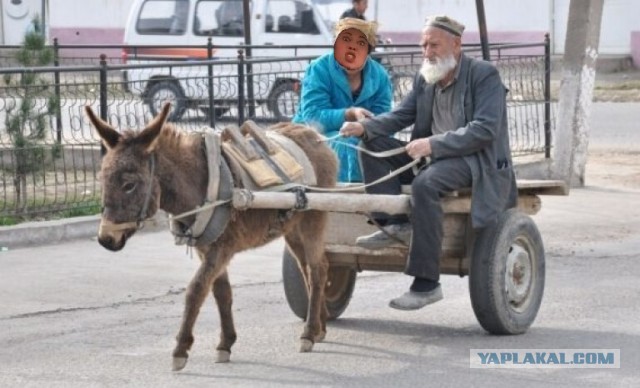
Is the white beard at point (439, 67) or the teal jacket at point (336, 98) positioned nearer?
the white beard at point (439, 67)

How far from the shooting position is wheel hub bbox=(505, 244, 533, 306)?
817cm

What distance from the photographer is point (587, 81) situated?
583 inches

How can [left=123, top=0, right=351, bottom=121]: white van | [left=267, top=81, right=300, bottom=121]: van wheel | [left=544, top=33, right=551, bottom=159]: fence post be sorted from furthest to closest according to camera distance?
[left=123, top=0, right=351, bottom=121]: white van → [left=544, top=33, right=551, bottom=159]: fence post → [left=267, top=81, right=300, bottom=121]: van wheel

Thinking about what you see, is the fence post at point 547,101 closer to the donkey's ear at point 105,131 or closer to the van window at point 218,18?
the van window at point 218,18

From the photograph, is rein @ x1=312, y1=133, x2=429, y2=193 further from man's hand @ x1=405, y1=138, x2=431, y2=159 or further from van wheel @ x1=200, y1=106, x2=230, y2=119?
van wheel @ x1=200, y1=106, x2=230, y2=119

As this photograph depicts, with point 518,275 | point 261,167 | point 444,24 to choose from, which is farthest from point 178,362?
point 444,24

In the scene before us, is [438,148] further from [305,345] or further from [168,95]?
[168,95]

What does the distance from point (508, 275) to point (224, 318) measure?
1648mm

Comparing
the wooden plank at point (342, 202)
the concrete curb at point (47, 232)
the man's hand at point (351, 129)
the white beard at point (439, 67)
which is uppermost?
the white beard at point (439, 67)

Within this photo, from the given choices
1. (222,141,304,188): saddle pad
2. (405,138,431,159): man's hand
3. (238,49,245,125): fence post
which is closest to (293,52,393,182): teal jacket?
(405,138,431,159): man's hand

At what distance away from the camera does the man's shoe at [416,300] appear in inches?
307

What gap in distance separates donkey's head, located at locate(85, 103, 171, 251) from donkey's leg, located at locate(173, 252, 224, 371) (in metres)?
0.43

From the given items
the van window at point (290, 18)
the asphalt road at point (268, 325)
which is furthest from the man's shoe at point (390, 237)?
the van window at point (290, 18)

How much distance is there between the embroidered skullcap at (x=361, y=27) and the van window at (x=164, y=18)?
49.9 ft
